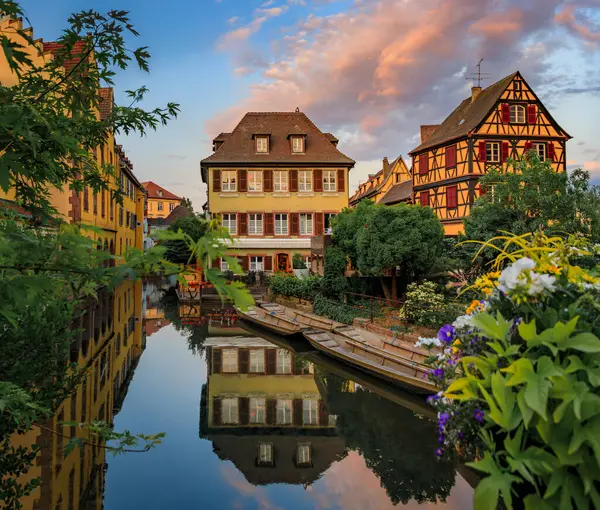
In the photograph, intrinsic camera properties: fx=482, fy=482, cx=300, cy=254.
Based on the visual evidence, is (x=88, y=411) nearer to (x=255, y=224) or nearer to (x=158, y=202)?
(x=255, y=224)

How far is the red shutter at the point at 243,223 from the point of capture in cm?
3173

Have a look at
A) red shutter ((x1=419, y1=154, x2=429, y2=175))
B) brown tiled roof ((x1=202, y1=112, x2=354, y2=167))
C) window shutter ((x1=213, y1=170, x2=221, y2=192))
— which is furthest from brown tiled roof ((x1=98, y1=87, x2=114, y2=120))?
red shutter ((x1=419, y1=154, x2=429, y2=175))

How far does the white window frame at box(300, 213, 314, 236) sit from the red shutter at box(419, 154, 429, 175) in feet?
27.8

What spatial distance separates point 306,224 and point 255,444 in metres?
23.7

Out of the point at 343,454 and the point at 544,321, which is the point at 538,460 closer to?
the point at 544,321

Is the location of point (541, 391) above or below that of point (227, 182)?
below

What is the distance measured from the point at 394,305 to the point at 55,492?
14.0 meters

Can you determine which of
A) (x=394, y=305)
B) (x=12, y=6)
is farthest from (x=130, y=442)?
(x=394, y=305)

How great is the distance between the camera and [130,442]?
11.9 feet

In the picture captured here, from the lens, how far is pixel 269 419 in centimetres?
1056

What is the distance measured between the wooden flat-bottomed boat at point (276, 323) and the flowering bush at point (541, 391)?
15269mm

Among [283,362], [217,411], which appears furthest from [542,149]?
[217,411]

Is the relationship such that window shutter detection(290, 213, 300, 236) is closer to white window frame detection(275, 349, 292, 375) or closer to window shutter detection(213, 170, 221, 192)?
window shutter detection(213, 170, 221, 192)

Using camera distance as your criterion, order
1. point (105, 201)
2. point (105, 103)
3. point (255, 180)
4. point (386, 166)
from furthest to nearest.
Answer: point (386, 166)
point (255, 180)
point (105, 201)
point (105, 103)
